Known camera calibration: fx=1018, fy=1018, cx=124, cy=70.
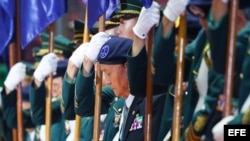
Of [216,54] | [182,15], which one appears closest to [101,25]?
[182,15]

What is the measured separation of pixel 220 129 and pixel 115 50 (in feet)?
3.45

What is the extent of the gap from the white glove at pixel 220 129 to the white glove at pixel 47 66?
1.92 meters

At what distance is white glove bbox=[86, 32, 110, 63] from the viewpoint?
469 cm

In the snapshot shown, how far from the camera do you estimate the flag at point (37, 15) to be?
5285 millimetres

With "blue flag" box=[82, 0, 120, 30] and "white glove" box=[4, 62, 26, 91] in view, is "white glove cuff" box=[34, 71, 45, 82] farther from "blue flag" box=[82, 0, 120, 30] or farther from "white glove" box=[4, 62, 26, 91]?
"blue flag" box=[82, 0, 120, 30]

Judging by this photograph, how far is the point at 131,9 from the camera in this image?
15.1ft

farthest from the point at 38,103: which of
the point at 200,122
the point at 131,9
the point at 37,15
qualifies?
the point at 200,122

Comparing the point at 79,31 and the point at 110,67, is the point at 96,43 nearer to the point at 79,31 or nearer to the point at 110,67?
the point at 110,67

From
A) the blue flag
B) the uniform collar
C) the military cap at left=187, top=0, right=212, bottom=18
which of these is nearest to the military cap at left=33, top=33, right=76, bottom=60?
the blue flag

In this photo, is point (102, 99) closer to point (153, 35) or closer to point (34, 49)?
point (153, 35)

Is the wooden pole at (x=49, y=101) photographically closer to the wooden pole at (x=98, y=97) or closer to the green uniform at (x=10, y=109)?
the green uniform at (x=10, y=109)

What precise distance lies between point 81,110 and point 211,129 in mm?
1338

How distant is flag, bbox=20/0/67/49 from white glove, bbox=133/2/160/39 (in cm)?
116

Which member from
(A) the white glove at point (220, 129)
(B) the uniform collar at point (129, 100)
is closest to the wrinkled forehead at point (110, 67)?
(B) the uniform collar at point (129, 100)
